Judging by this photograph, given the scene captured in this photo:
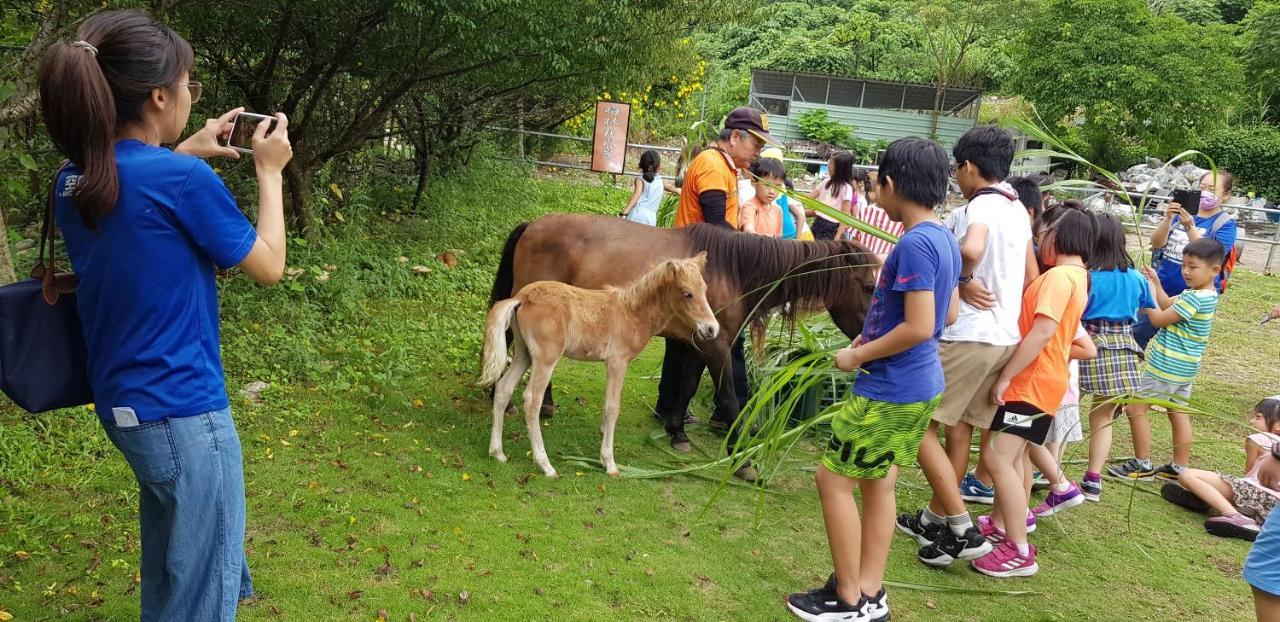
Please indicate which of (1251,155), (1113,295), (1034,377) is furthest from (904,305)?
(1251,155)

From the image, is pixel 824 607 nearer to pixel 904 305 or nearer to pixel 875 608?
pixel 875 608

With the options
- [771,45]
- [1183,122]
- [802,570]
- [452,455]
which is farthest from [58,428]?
[771,45]

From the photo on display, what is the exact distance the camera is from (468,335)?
7.48 m

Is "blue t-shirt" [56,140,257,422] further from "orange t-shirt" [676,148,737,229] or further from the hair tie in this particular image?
"orange t-shirt" [676,148,737,229]

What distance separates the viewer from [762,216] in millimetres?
7168

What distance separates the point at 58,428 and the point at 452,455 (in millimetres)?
2178

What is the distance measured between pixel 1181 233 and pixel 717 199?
452 centimetres

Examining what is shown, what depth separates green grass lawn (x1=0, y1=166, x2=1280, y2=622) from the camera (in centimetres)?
359

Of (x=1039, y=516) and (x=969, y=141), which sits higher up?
(x=969, y=141)

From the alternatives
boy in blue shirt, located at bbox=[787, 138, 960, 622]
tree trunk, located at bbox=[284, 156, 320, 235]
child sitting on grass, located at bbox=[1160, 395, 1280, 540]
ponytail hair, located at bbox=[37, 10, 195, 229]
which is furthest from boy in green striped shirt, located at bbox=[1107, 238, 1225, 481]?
tree trunk, located at bbox=[284, 156, 320, 235]

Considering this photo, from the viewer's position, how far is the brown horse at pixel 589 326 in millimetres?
5000

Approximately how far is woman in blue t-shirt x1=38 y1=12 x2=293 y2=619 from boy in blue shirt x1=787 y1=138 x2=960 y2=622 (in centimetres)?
222

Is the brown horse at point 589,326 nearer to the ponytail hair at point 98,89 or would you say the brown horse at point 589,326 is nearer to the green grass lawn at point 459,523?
the green grass lawn at point 459,523

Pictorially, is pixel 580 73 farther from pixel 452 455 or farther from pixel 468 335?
pixel 452 455
